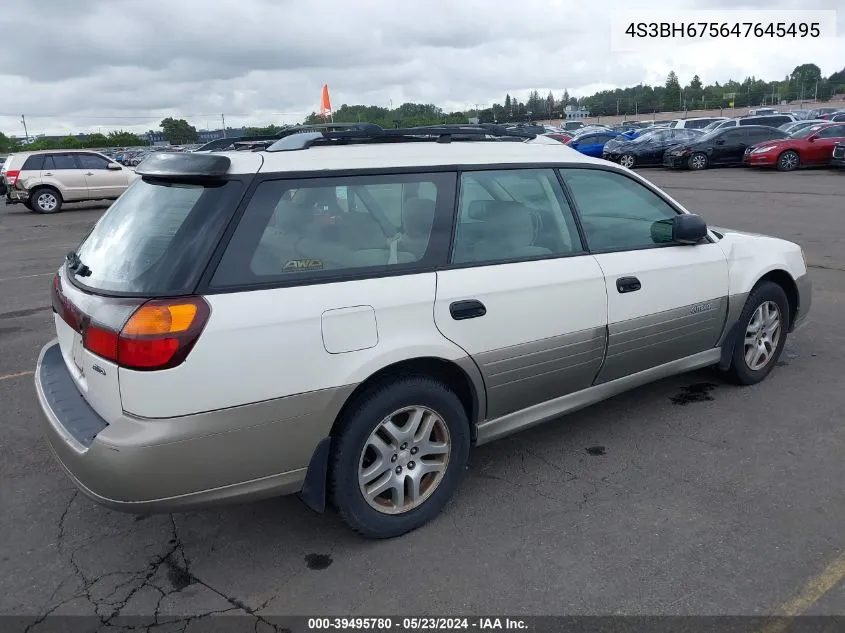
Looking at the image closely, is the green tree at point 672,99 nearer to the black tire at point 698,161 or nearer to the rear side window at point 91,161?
the black tire at point 698,161

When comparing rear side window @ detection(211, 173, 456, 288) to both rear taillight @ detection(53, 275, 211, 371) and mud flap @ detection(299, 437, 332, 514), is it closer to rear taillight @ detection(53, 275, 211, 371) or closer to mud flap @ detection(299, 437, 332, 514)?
rear taillight @ detection(53, 275, 211, 371)

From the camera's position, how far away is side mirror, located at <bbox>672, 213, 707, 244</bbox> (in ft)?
13.5

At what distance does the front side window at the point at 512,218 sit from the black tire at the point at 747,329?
1612mm

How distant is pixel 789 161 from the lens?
22.4 meters

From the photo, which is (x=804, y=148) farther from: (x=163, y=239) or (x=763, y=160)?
(x=163, y=239)

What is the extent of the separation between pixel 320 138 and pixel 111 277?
112 cm

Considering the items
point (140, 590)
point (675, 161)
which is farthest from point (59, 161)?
point (675, 161)

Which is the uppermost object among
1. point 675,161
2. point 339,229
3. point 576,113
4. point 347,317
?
point 576,113

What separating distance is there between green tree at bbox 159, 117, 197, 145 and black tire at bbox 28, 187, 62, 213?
43.1m

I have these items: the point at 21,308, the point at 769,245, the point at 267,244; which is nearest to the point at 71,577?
the point at 267,244

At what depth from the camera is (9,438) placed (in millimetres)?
4340

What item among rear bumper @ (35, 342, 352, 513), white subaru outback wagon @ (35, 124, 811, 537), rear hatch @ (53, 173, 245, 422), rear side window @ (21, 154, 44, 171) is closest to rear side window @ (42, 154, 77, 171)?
rear side window @ (21, 154, 44, 171)

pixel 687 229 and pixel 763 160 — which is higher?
pixel 687 229

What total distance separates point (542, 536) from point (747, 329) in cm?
241
